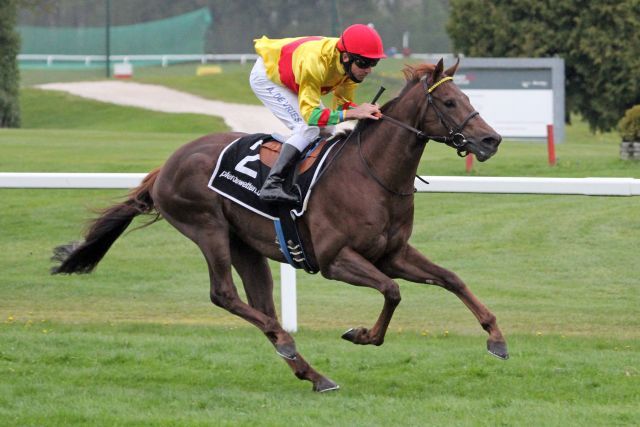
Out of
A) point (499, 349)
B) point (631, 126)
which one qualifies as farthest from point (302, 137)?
point (631, 126)

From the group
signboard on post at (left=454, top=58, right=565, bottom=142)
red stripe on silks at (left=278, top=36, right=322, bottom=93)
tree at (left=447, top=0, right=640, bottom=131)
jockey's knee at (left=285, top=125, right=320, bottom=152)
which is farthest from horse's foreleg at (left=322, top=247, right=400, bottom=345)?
tree at (left=447, top=0, right=640, bottom=131)

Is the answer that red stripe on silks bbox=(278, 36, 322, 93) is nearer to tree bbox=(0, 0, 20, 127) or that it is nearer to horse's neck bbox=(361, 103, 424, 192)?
horse's neck bbox=(361, 103, 424, 192)

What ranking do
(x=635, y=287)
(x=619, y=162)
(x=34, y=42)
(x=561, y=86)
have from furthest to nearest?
(x=34, y=42) → (x=561, y=86) → (x=619, y=162) → (x=635, y=287)

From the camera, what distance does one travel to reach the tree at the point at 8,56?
86.0 feet

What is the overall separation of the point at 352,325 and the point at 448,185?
1369 millimetres

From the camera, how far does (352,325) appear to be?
9086mm

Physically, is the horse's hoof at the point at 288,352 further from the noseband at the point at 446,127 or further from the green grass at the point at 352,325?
the noseband at the point at 446,127

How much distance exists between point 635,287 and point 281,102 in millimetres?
4820

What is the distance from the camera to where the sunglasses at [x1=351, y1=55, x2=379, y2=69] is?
630cm

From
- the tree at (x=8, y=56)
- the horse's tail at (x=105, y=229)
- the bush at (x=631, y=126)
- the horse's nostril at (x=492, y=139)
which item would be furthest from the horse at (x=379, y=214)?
the tree at (x=8, y=56)

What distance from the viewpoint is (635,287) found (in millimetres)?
10547

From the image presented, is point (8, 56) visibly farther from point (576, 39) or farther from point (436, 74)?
point (436, 74)

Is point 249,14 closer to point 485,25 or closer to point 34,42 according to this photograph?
point 34,42

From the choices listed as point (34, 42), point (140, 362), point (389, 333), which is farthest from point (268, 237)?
point (34, 42)
